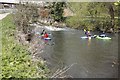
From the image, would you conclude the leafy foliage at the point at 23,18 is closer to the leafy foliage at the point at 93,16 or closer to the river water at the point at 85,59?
the river water at the point at 85,59

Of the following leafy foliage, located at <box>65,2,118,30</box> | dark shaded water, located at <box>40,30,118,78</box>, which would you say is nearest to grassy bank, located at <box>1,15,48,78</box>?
dark shaded water, located at <box>40,30,118,78</box>

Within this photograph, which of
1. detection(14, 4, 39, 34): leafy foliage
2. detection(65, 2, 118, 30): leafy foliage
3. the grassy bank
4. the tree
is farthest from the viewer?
the tree

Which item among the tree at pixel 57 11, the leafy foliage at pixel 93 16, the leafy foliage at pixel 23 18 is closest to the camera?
the leafy foliage at pixel 23 18

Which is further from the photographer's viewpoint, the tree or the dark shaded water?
the tree

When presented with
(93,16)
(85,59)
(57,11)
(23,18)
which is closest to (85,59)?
(85,59)

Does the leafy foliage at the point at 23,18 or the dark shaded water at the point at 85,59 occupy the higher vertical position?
the leafy foliage at the point at 23,18

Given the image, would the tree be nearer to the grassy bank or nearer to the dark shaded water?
the dark shaded water

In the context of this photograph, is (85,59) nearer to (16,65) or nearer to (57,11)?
(16,65)

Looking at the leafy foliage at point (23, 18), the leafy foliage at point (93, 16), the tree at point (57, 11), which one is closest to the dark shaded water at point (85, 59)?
the leafy foliage at point (23, 18)

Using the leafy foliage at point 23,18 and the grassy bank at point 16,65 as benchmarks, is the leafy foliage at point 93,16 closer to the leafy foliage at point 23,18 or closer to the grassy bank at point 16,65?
the leafy foliage at point 23,18

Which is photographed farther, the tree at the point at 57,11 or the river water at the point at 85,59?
the tree at the point at 57,11

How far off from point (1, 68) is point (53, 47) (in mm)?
11137

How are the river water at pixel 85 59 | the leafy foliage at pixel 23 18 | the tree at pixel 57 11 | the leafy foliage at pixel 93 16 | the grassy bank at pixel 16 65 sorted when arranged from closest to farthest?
the grassy bank at pixel 16 65 < the river water at pixel 85 59 < the leafy foliage at pixel 23 18 < the leafy foliage at pixel 93 16 < the tree at pixel 57 11

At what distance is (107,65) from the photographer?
12.5 metres
